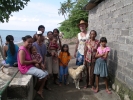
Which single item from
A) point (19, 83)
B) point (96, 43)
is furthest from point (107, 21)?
point (19, 83)

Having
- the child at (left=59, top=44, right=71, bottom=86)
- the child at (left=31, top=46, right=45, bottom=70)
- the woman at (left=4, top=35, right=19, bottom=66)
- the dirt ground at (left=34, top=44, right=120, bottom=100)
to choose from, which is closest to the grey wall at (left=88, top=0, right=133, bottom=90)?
the dirt ground at (left=34, top=44, right=120, bottom=100)

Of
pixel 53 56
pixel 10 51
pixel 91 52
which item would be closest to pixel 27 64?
pixel 10 51

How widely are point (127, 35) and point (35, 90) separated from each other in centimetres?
282

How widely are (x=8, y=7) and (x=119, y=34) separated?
403 centimetres

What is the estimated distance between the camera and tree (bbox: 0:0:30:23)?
21.1 ft

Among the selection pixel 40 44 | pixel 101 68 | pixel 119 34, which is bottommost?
pixel 101 68

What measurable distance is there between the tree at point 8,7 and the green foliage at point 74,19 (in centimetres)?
1221

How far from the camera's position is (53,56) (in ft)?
18.0

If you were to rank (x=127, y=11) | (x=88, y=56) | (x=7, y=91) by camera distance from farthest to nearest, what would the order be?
(x=88, y=56), (x=127, y=11), (x=7, y=91)

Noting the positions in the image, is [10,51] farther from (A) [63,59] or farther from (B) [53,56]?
(A) [63,59]

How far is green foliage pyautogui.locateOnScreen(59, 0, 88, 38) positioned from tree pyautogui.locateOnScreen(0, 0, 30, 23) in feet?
40.0

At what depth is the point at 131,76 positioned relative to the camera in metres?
4.25

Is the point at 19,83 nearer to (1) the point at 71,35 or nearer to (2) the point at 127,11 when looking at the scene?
(2) the point at 127,11

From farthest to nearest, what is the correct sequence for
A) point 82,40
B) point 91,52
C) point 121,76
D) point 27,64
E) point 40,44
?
point 82,40 → point 91,52 → point 40,44 → point 121,76 → point 27,64
